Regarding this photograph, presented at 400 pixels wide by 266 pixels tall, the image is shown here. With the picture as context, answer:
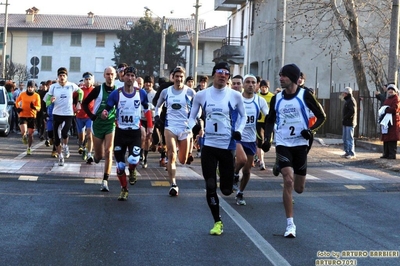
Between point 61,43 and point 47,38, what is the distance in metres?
1.66

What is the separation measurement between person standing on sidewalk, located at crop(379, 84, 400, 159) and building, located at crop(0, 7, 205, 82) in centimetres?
7567

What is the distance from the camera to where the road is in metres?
8.02

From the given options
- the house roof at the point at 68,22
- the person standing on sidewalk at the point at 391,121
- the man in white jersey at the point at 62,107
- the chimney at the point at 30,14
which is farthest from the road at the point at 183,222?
the chimney at the point at 30,14

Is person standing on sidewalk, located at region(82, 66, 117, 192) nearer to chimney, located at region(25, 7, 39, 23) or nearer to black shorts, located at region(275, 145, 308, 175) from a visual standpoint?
black shorts, located at region(275, 145, 308, 175)

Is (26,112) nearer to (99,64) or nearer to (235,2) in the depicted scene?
(235,2)

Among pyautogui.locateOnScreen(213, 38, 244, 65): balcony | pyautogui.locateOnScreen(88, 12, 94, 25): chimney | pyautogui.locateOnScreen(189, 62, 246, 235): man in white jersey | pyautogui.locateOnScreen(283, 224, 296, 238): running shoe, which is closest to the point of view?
pyautogui.locateOnScreen(283, 224, 296, 238): running shoe

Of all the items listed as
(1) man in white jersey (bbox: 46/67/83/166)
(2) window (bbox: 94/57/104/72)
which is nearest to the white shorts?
(1) man in white jersey (bbox: 46/67/83/166)

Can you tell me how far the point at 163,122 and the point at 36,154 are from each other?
311 inches

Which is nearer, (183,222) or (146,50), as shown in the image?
(183,222)

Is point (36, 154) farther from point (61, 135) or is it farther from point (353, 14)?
point (353, 14)

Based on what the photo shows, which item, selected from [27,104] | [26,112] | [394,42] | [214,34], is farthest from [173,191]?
[214,34]

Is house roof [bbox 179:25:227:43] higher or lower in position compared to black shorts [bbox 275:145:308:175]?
higher

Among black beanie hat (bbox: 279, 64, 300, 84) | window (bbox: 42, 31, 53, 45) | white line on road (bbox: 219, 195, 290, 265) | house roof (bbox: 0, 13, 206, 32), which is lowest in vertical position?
white line on road (bbox: 219, 195, 290, 265)

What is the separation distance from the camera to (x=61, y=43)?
96.3 meters
